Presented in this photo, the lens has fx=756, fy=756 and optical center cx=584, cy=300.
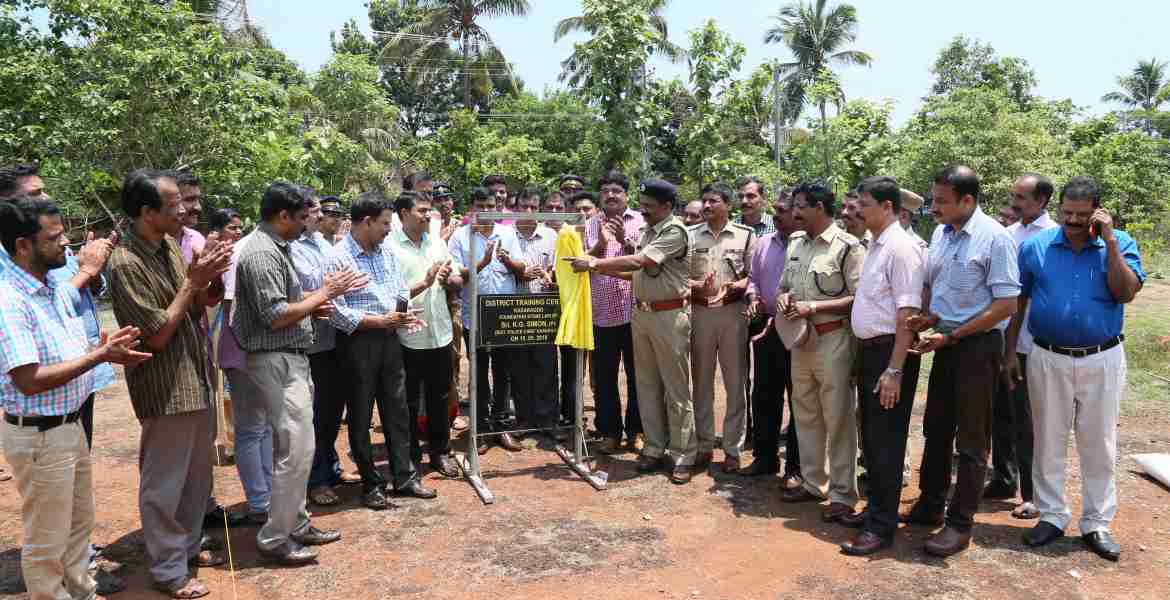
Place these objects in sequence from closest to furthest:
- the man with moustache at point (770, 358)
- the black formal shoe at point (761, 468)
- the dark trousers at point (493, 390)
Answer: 1. the man with moustache at point (770, 358)
2. the black formal shoe at point (761, 468)
3. the dark trousers at point (493, 390)

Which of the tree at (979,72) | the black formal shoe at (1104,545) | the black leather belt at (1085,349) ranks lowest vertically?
the black formal shoe at (1104,545)

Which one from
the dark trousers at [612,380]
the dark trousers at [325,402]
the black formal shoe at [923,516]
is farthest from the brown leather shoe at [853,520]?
the dark trousers at [325,402]

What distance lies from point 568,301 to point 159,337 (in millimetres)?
2934

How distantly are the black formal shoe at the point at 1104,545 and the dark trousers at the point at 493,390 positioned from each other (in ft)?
14.6

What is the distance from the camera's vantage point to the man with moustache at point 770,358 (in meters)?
5.72

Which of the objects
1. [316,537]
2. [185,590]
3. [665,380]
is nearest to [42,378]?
[185,590]

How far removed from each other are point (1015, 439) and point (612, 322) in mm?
3127

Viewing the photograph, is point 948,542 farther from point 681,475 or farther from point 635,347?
point 635,347

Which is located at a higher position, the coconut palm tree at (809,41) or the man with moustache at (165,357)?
the coconut palm tree at (809,41)

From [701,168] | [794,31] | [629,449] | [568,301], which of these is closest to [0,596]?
[568,301]

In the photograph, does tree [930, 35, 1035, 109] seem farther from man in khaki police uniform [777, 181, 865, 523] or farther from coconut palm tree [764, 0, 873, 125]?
man in khaki police uniform [777, 181, 865, 523]

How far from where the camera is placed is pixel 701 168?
52.6ft

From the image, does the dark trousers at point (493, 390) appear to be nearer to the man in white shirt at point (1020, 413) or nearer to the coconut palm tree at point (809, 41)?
the man in white shirt at point (1020, 413)

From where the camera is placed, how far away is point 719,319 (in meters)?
5.92
